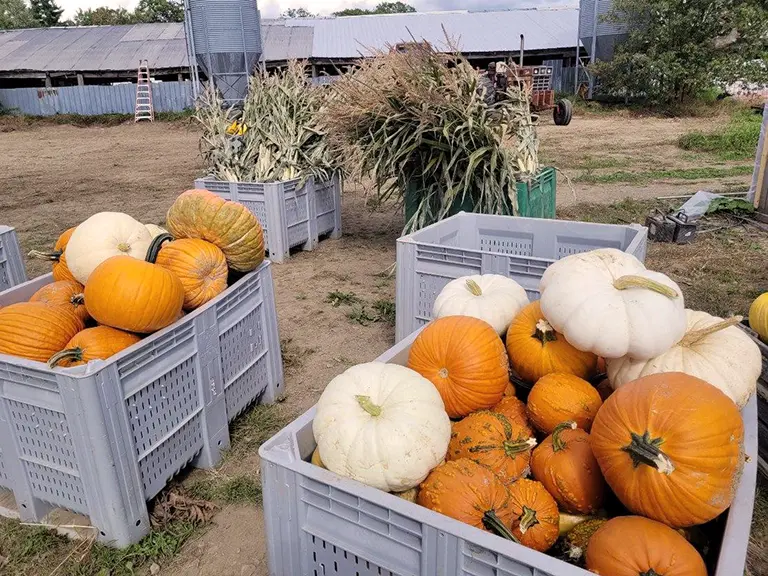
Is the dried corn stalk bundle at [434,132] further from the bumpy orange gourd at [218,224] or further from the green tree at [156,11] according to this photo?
the green tree at [156,11]

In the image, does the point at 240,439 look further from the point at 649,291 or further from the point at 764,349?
the point at 764,349

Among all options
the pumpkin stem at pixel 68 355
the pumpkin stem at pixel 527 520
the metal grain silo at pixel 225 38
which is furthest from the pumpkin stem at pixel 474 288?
the metal grain silo at pixel 225 38

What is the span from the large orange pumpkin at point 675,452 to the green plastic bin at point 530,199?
3790mm

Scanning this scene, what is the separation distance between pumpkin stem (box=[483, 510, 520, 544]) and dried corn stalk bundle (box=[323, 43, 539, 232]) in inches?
139

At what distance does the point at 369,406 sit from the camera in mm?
1631

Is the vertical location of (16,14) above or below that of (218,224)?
above

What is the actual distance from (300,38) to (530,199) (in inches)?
1071

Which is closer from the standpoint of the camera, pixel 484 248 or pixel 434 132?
pixel 484 248

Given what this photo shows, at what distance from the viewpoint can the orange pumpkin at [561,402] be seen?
1802 millimetres

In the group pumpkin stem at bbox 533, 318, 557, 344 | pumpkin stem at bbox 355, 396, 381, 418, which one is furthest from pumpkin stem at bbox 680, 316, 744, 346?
pumpkin stem at bbox 355, 396, 381, 418

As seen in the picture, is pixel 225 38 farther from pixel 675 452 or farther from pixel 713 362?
pixel 675 452

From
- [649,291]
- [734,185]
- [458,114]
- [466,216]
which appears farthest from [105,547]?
[734,185]

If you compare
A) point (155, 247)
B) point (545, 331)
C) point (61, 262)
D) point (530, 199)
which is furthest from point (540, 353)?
point (530, 199)

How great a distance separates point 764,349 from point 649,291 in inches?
57.5
